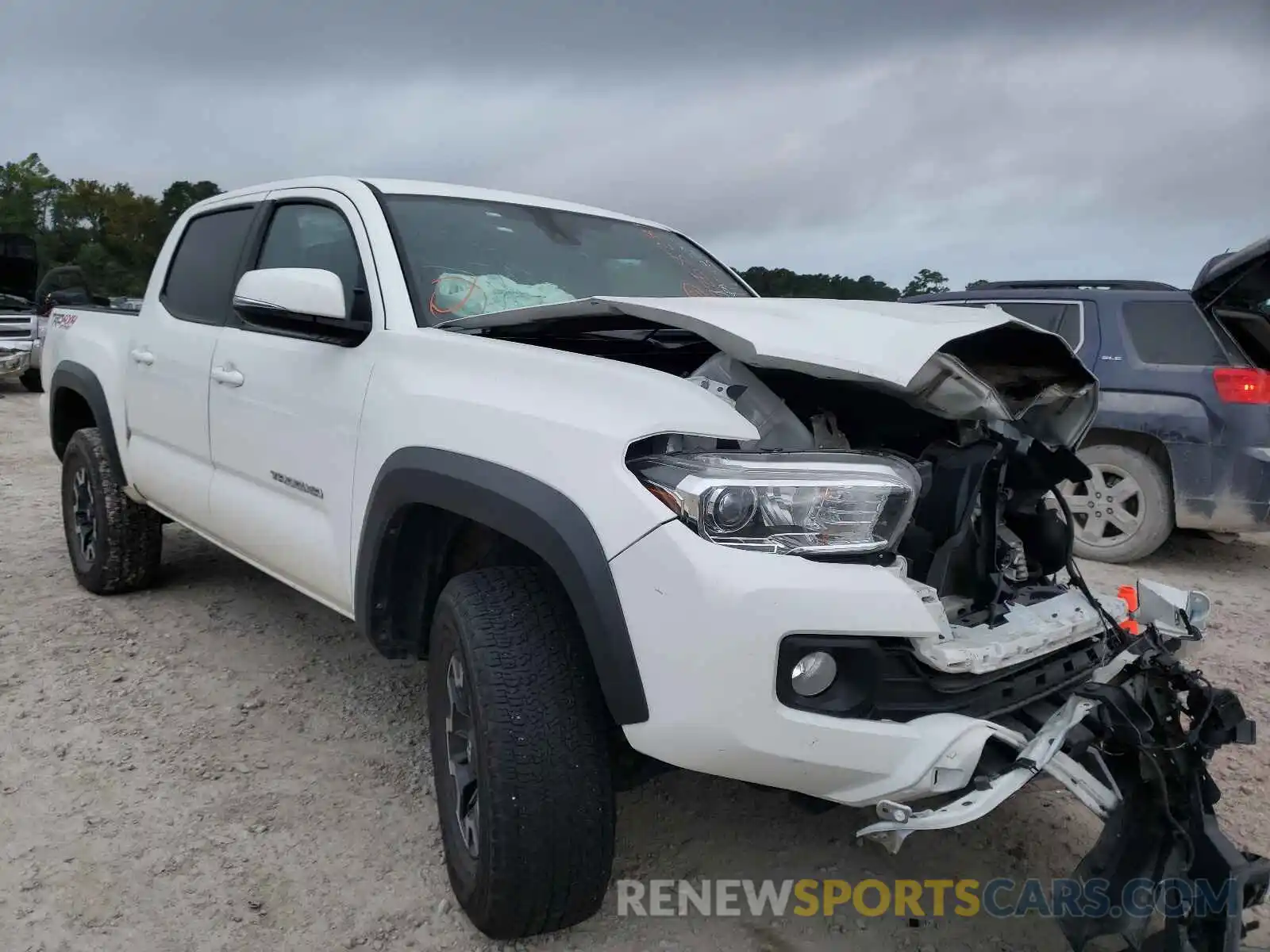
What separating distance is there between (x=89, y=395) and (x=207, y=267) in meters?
1.04

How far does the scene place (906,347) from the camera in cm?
207

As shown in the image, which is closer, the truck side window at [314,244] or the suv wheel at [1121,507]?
the truck side window at [314,244]

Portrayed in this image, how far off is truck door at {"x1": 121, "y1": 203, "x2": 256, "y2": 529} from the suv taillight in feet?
16.7

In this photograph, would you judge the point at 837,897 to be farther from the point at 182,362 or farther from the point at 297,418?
the point at 182,362

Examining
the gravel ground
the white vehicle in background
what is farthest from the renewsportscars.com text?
the white vehicle in background

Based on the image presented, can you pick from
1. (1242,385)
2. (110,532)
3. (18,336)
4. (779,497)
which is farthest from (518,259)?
(18,336)

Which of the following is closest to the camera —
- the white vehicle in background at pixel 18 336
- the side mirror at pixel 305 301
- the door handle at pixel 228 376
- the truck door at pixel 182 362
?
the side mirror at pixel 305 301

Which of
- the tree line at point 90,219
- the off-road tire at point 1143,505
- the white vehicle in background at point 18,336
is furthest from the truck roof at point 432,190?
the tree line at point 90,219

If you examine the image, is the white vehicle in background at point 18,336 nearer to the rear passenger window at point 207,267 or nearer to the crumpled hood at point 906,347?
the rear passenger window at point 207,267

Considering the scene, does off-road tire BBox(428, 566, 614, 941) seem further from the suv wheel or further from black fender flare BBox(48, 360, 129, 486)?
the suv wheel

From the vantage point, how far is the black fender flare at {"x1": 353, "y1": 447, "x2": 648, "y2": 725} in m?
1.89

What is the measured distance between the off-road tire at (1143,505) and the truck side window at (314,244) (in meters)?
4.39

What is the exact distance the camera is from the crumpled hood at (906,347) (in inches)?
79.4

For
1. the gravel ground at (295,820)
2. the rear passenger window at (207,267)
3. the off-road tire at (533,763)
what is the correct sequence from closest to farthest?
the off-road tire at (533,763)
the gravel ground at (295,820)
the rear passenger window at (207,267)
